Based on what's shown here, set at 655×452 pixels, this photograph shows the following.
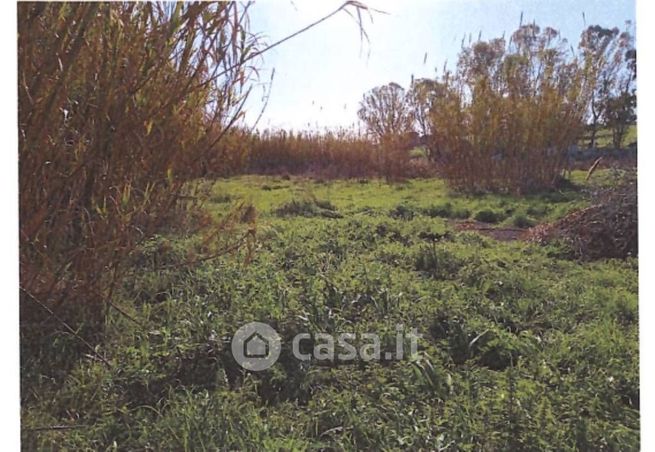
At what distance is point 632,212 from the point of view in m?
2.60

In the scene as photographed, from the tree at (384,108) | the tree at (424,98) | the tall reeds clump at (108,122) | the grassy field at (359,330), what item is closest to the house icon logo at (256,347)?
the grassy field at (359,330)

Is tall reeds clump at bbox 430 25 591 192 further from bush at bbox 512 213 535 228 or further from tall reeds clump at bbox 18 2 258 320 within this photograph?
tall reeds clump at bbox 18 2 258 320

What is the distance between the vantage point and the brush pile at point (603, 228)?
8.45ft

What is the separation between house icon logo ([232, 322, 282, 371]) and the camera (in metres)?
2.57

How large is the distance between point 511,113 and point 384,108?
0.49 metres

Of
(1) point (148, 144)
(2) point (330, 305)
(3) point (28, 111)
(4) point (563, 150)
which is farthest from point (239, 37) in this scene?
(4) point (563, 150)

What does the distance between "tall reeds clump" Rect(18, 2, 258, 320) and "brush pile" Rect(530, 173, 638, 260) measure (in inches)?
50.3

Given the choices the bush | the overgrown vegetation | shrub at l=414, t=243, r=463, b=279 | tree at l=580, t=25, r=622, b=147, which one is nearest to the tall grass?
the overgrown vegetation

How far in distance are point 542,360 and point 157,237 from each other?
1486 millimetres

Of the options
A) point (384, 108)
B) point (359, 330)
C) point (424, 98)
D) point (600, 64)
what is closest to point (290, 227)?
point (359, 330)

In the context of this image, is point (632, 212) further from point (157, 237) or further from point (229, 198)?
point (157, 237)

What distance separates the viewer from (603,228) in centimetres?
260

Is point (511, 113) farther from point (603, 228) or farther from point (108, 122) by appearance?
point (108, 122)

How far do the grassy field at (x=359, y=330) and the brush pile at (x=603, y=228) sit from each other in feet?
0.13
